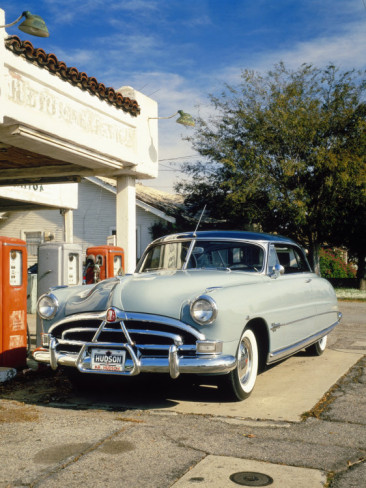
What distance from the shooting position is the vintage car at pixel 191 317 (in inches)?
183

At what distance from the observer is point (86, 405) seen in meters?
5.12

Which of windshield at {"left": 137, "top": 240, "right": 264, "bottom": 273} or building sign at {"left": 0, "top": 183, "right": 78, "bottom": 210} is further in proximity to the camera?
building sign at {"left": 0, "top": 183, "right": 78, "bottom": 210}

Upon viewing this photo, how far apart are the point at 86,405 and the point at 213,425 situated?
1.32 m

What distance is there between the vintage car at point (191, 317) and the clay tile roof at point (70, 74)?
136 inches

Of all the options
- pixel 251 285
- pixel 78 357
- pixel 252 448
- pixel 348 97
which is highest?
pixel 348 97

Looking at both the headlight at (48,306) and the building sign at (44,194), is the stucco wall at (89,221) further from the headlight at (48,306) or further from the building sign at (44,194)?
the headlight at (48,306)

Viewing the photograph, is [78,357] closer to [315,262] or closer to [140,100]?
[140,100]

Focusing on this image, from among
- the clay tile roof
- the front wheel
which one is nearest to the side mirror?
A: the front wheel

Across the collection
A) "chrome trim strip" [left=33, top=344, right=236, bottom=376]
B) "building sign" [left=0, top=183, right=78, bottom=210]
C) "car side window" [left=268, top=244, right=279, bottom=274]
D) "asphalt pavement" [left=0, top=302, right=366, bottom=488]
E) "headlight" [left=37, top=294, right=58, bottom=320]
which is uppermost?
"building sign" [left=0, top=183, right=78, bottom=210]

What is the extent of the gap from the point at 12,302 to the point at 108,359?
2245 millimetres

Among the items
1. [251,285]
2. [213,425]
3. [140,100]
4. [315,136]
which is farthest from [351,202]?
[213,425]

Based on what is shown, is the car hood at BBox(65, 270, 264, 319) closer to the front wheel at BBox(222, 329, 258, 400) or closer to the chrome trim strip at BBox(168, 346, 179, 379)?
the chrome trim strip at BBox(168, 346, 179, 379)

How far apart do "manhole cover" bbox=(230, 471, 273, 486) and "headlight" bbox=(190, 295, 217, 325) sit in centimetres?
143

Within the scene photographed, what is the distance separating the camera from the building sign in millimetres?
13406
